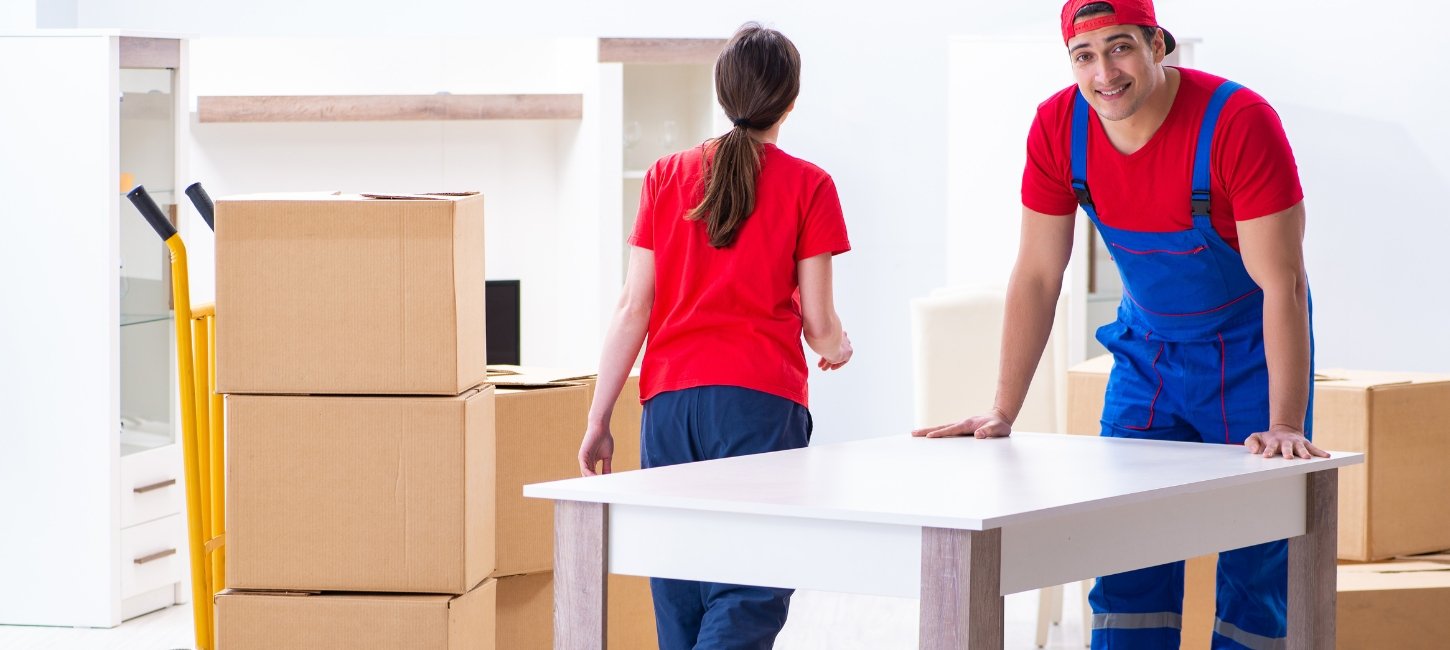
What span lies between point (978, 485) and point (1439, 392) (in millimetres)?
1624

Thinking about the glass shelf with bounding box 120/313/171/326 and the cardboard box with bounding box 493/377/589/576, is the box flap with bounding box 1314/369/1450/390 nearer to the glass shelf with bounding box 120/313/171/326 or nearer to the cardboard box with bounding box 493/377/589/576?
the cardboard box with bounding box 493/377/589/576

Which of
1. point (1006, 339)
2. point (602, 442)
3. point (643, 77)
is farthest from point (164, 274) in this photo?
point (1006, 339)

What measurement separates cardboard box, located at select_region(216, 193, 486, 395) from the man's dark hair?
3.02 feet

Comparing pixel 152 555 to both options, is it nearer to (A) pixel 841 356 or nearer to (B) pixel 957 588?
(A) pixel 841 356

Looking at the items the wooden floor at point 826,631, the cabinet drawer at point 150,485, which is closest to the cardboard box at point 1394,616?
the wooden floor at point 826,631

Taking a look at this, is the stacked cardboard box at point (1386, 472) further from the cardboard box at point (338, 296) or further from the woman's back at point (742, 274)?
the cardboard box at point (338, 296)

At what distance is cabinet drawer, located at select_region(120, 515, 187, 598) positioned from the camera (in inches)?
145

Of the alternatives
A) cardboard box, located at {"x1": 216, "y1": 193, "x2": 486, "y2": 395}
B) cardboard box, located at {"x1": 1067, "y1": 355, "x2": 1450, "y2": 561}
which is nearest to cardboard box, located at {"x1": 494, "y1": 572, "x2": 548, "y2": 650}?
cardboard box, located at {"x1": 216, "y1": 193, "x2": 486, "y2": 395}

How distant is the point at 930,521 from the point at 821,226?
2.55 ft

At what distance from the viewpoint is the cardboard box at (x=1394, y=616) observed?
2.77 metres

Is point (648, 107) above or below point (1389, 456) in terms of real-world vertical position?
above

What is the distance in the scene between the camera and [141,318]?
12.5 ft

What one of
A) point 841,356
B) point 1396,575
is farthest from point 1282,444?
point 1396,575

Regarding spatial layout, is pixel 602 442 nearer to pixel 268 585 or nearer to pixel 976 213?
pixel 268 585
